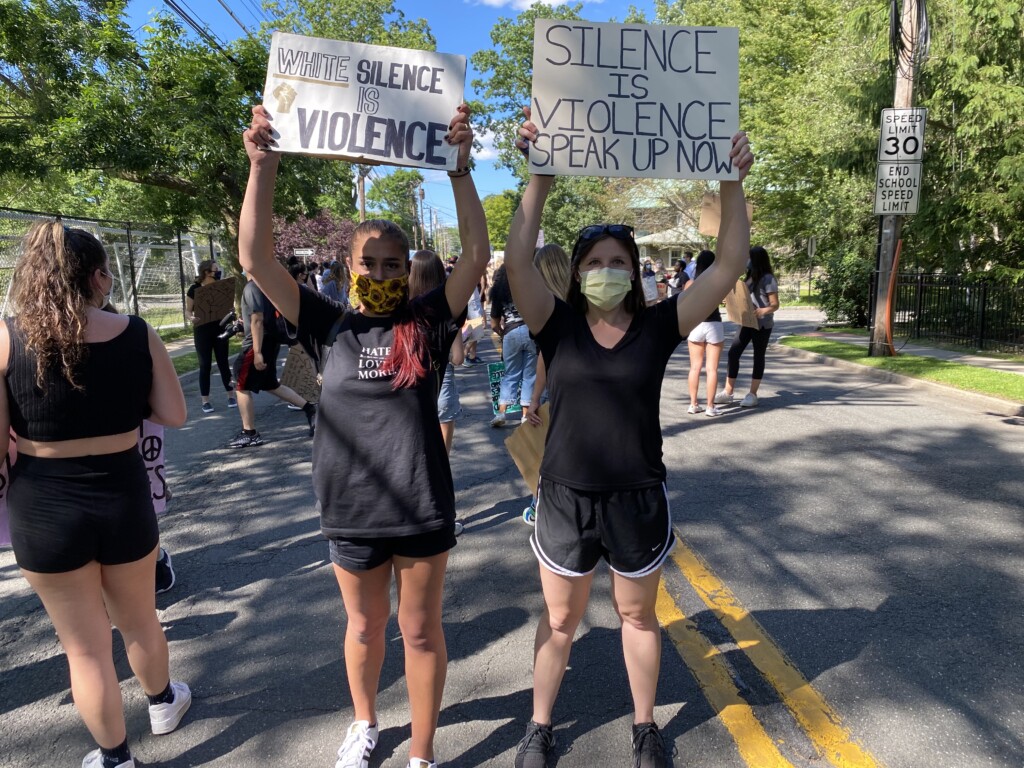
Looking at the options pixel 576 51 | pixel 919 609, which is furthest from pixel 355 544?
pixel 919 609

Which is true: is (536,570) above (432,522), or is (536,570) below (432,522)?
below

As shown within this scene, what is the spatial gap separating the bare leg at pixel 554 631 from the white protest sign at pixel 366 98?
149 centimetres

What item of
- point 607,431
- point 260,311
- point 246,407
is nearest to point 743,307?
point 260,311

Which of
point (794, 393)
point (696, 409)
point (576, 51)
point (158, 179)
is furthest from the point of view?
point (158, 179)

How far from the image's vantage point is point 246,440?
287 inches

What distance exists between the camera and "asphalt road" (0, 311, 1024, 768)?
8.55ft

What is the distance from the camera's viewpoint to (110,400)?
234 centimetres

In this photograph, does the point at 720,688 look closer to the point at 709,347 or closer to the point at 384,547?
the point at 384,547

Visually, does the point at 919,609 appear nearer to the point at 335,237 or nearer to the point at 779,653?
the point at 779,653

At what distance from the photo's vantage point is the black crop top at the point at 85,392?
7.36 feet

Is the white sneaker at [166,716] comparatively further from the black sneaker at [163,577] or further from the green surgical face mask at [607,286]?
the green surgical face mask at [607,286]

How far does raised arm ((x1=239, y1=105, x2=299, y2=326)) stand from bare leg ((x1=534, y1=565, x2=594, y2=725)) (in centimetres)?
134

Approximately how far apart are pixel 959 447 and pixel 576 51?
591 cm

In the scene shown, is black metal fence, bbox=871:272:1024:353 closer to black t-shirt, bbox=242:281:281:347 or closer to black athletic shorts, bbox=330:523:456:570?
black t-shirt, bbox=242:281:281:347
